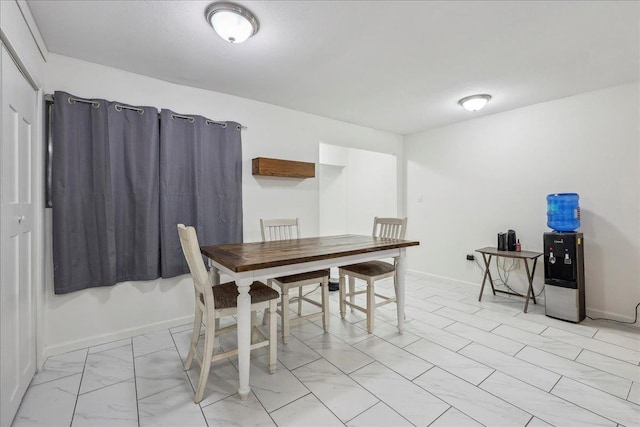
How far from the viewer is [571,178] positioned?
308cm

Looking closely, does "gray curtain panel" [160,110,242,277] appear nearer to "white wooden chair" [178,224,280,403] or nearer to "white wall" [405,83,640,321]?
"white wooden chair" [178,224,280,403]

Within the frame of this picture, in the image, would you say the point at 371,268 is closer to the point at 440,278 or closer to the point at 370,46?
the point at 370,46

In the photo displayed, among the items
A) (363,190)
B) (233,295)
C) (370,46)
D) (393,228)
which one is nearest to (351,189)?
(363,190)

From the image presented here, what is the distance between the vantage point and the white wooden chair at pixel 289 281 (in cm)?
234

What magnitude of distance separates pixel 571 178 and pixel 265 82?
3361 mm

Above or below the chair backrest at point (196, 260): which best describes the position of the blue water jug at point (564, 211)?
above

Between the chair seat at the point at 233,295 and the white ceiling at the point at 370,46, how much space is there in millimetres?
1769

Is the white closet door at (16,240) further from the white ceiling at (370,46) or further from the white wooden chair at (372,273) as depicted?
the white wooden chair at (372,273)

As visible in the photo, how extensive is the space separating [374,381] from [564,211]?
A: 2.67 meters

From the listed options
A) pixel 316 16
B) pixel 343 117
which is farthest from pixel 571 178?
pixel 316 16

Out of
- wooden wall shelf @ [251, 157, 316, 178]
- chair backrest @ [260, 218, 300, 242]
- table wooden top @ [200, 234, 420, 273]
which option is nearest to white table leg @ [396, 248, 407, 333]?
table wooden top @ [200, 234, 420, 273]

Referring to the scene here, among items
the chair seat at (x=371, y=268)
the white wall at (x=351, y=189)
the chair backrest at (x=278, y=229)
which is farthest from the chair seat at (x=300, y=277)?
the white wall at (x=351, y=189)

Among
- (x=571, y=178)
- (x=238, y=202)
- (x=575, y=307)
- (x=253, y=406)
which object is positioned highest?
(x=571, y=178)

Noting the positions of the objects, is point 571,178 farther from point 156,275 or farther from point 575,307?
point 156,275
